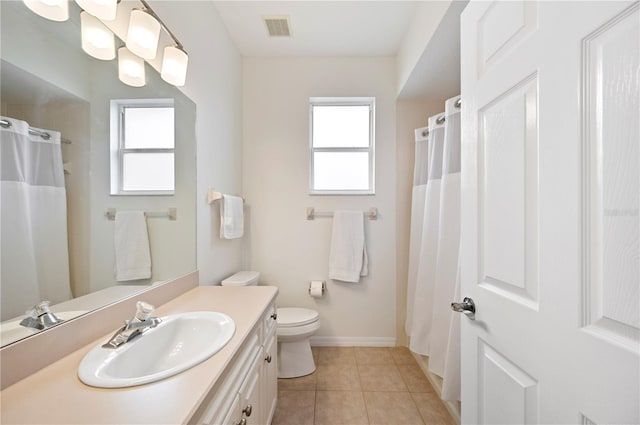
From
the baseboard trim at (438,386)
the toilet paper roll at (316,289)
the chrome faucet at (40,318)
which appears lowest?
the baseboard trim at (438,386)

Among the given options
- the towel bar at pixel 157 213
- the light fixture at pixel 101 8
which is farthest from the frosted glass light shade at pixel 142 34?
the towel bar at pixel 157 213

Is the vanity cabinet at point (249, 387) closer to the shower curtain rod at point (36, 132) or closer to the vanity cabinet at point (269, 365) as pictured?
the vanity cabinet at point (269, 365)

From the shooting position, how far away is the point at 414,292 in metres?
2.09

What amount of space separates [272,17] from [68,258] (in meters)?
1.96

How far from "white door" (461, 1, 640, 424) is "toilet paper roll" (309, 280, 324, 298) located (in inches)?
59.1

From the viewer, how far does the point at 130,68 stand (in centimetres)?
110

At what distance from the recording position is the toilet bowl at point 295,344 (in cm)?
191

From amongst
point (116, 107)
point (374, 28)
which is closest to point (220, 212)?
point (116, 107)

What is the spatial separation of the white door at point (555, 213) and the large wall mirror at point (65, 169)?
1.31 metres

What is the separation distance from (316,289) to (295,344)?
19.0 inches

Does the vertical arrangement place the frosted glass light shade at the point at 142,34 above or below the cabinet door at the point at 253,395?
above

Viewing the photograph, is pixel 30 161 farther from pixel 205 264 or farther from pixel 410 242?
pixel 410 242

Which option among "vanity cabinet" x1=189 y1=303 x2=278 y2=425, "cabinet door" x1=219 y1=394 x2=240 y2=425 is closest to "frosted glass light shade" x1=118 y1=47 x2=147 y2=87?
"vanity cabinet" x1=189 y1=303 x2=278 y2=425

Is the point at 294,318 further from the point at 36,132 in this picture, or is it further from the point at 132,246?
the point at 36,132
